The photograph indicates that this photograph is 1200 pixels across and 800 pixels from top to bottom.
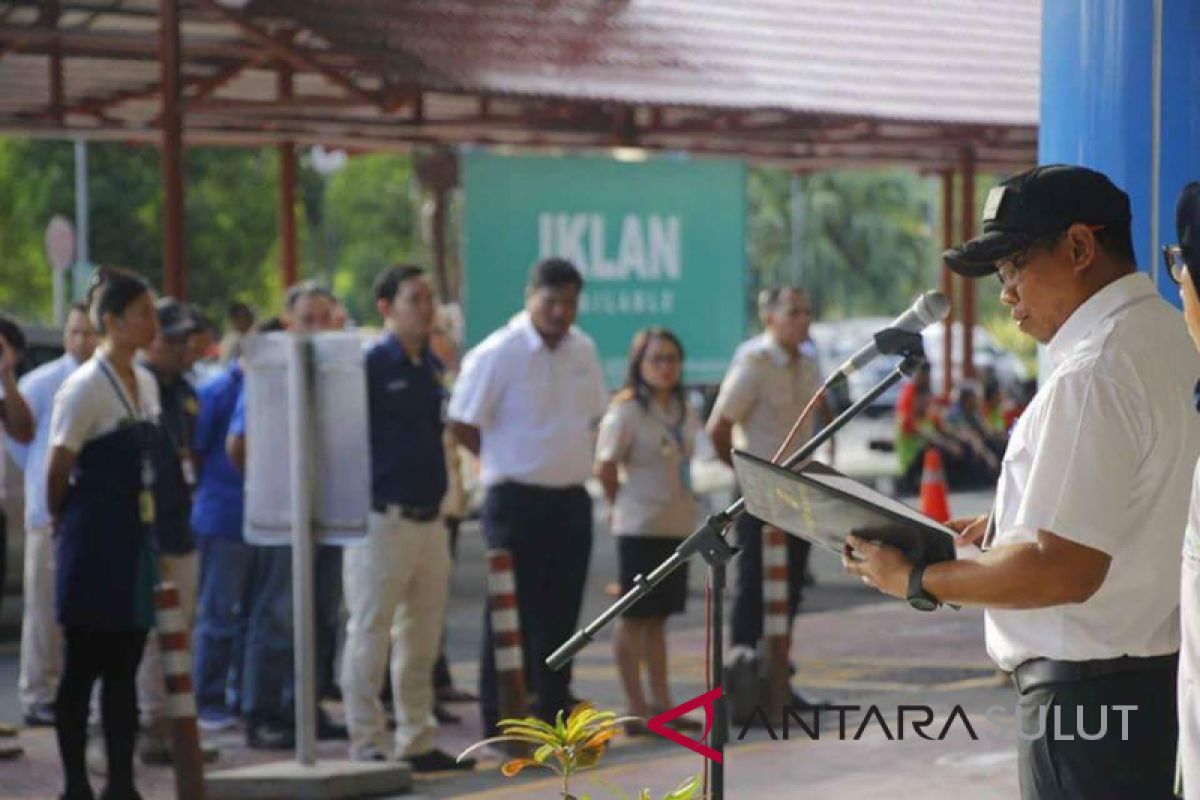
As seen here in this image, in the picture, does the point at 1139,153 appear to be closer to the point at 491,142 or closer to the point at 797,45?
the point at 797,45

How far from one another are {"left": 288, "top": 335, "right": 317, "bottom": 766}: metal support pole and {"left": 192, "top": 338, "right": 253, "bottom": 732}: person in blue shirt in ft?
5.85

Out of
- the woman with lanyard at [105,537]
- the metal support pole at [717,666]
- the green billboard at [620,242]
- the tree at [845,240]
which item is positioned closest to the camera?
the metal support pole at [717,666]

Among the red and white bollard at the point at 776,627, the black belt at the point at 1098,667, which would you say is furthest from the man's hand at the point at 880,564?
the red and white bollard at the point at 776,627

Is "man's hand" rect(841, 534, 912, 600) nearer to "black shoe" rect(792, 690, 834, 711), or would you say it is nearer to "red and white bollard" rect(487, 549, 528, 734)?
"red and white bollard" rect(487, 549, 528, 734)

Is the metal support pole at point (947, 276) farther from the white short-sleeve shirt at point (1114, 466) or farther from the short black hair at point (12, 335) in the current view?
the white short-sleeve shirt at point (1114, 466)

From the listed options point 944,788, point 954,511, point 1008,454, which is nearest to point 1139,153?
point 1008,454

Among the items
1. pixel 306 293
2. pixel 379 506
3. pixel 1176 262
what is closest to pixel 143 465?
pixel 379 506

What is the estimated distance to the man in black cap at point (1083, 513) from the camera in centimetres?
399

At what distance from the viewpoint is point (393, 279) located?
9703 millimetres

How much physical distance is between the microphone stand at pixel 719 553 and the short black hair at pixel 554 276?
505 cm

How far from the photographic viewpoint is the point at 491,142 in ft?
73.6

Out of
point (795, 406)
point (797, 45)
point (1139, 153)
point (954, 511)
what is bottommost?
point (954, 511)

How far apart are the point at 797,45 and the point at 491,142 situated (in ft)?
11.9

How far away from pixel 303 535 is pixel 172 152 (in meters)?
5.94
